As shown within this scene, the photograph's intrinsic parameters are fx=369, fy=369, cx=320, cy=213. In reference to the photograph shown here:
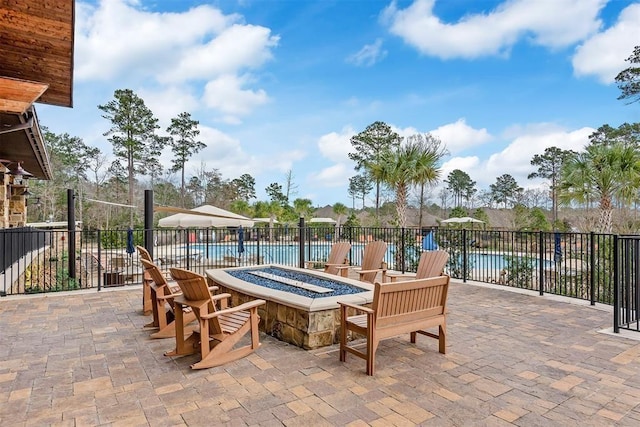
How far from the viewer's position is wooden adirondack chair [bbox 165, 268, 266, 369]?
3.20 m

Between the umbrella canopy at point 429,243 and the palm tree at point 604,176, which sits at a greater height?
the palm tree at point 604,176

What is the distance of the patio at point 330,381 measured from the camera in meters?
2.43

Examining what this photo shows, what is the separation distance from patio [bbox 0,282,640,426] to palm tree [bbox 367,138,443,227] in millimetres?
6013

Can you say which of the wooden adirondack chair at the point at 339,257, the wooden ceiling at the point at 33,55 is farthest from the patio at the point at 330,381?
the wooden ceiling at the point at 33,55

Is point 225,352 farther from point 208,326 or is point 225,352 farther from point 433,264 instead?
point 433,264

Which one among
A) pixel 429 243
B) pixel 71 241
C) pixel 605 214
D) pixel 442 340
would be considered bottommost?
pixel 442 340

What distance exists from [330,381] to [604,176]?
811 cm

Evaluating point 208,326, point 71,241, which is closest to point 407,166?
point 208,326

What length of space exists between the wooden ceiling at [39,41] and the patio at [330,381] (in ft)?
10.2

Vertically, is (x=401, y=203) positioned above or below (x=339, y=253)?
above

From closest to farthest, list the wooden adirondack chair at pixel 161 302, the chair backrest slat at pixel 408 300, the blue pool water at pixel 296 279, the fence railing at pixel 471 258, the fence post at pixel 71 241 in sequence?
the chair backrest slat at pixel 408 300 → the wooden adirondack chair at pixel 161 302 → the blue pool water at pixel 296 279 → the fence railing at pixel 471 258 → the fence post at pixel 71 241

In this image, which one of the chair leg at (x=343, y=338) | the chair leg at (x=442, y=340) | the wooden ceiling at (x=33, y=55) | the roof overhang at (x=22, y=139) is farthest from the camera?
the roof overhang at (x=22, y=139)

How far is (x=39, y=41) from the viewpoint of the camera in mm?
4867

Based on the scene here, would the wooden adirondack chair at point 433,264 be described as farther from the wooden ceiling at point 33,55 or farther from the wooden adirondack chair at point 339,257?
the wooden ceiling at point 33,55
